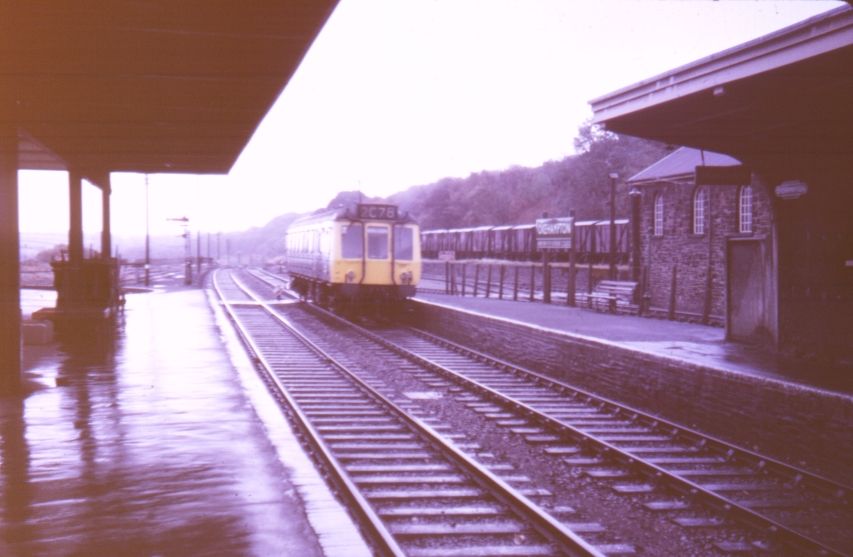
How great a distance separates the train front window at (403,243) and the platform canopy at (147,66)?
9.11 meters

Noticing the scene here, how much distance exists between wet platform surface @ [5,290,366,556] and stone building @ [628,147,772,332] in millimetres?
14180

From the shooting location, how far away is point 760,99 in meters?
10.7

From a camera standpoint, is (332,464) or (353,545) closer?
(353,545)

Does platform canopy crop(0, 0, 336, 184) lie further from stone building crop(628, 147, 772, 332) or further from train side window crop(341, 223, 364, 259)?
stone building crop(628, 147, 772, 332)

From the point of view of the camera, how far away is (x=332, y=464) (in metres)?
7.72

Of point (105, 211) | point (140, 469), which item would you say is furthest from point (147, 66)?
point (105, 211)

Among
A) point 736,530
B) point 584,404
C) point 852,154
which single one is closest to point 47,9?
point 736,530

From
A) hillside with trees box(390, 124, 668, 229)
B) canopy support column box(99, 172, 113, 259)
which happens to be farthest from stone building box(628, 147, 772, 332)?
hillside with trees box(390, 124, 668, 229)

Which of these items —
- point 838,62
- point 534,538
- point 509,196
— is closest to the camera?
point 534,538

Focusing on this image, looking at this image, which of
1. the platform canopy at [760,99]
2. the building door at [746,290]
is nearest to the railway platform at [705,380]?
the building door at [746,290]

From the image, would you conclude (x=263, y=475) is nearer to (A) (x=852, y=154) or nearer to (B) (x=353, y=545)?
(B) (x=353, y=545)

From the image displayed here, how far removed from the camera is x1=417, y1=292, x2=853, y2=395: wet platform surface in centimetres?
1045

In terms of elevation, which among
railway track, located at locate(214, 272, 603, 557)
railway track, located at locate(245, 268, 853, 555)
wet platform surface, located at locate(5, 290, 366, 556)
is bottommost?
railway track, located at locate(245, 268, 853, 555)

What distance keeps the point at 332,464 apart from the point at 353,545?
226 cm
